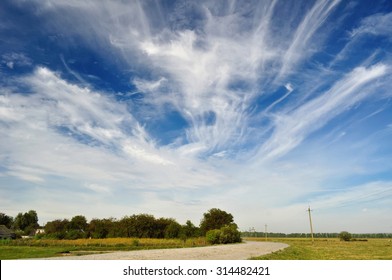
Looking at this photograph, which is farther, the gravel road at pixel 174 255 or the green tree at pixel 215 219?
the green tree at pixel 215 219

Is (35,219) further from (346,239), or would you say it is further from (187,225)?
(346,239)

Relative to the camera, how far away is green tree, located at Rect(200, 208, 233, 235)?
6925 centimetres

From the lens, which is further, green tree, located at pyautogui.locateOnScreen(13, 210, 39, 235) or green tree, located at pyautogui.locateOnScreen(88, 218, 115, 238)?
green tree, located at pyautogui.locateOnScreen(13, 210, 39, 235)

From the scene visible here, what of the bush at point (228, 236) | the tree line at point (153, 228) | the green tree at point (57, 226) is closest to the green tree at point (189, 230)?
the tree line at point (153, 228)

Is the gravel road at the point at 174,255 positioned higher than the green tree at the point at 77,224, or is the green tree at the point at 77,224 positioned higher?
the green tree at the point at 77,224

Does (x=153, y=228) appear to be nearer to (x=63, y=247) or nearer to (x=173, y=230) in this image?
(x=173, y=230)

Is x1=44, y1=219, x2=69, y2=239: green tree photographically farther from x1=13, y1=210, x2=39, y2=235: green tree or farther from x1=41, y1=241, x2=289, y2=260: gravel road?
x1=41, y1=241, x2=289, y2=260: gravel road

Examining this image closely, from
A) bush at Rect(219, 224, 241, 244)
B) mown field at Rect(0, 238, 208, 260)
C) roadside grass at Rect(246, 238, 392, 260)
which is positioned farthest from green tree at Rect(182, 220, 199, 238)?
roadside grass at Rect(246, 238, 392, 260)

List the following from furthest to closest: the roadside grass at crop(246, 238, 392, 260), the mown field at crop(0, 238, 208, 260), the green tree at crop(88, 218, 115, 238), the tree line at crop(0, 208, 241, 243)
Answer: the green tree at crop(88, 218, 115, 238) → the tree line at crop(0, 208, 241, 243) → the mown field at crop(0, 238, 208, 260) → the roadside grass at crop(246, 238, 392, 260)

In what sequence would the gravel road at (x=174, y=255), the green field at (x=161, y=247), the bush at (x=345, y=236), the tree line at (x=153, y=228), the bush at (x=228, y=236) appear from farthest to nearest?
the bush at (x=345, y=236) → the tree line at (x=153, y=228) → the bush at (x=228, y=236) → the green field at (x=161, y=247) → the gravel road at (x=174, y=255)

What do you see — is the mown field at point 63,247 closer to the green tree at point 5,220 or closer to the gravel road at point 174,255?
the gravel road at point 174,255

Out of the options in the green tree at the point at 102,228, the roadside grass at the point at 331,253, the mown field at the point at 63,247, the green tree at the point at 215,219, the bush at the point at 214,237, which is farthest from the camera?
the green tree at the point at 215,219

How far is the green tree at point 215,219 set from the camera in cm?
6925
